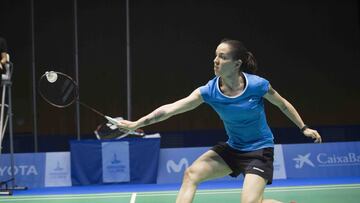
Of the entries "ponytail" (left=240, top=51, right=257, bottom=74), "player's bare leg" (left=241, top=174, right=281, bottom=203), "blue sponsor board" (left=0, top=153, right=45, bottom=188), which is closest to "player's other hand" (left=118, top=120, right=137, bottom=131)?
"player's bare leg" (left=241, top=174, right=281, bottom=203)

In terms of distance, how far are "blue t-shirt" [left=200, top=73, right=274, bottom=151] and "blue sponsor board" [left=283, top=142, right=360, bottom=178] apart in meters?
4.82

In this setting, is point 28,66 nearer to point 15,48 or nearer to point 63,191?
point 15,48

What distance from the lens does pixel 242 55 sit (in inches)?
150

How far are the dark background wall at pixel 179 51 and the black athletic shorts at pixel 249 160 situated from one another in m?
10.9

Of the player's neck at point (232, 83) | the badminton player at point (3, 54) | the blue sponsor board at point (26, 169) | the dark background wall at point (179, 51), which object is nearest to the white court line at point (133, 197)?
the blue sponsor board at point (26, 169)

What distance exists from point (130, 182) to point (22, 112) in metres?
7.22

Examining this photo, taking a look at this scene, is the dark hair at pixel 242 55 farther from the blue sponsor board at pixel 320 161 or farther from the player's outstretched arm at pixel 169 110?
the blue sponsor board at pixel 320 161

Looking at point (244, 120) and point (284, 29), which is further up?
point (284, 29)

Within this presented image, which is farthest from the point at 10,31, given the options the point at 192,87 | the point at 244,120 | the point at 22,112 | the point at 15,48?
the point at 244,120

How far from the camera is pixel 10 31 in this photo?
14.4 metres

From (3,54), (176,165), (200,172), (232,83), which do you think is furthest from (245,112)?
(176,165)

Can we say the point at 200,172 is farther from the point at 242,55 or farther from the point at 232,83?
the point at 242,55

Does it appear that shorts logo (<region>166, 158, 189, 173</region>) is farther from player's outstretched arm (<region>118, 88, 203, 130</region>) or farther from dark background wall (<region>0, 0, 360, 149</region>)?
dark background wall (<region>0, 0, 360, 149</region>)

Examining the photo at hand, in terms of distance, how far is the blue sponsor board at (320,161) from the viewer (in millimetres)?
8500
